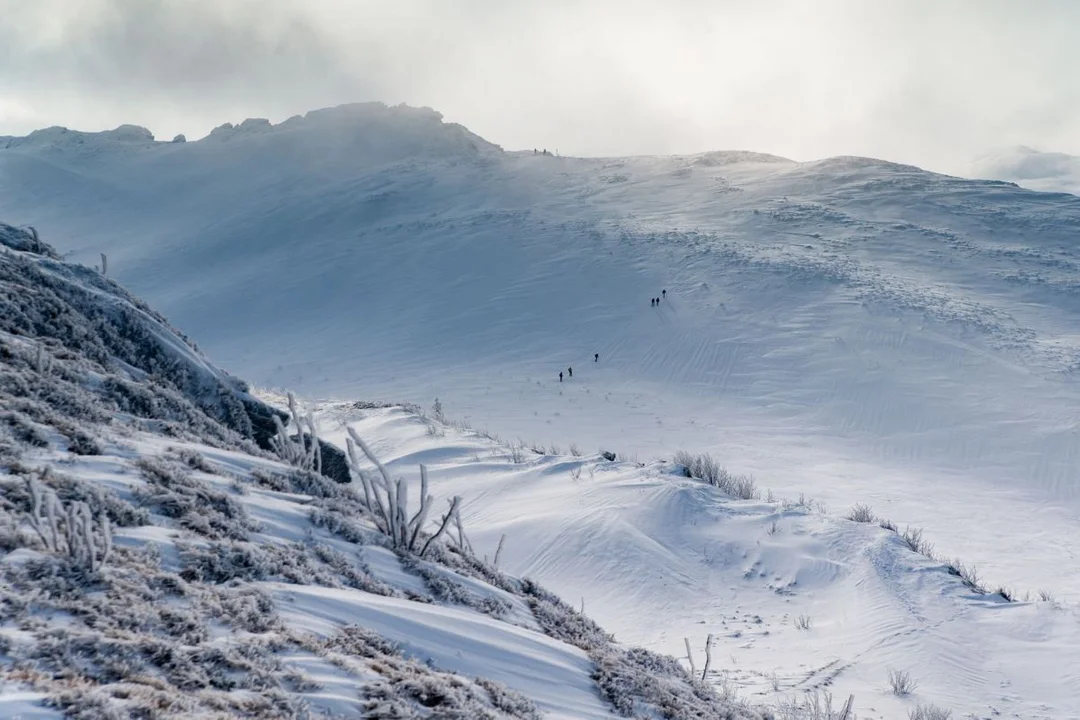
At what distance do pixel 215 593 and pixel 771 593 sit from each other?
7.30 m

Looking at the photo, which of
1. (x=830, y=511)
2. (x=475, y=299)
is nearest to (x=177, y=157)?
(x=475, y=299)

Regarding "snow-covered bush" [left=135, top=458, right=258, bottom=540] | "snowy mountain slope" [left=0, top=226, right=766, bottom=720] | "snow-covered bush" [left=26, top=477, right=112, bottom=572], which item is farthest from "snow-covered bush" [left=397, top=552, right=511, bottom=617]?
"snow-covered bush" [left=26, top=477, right=112, bottom=572]

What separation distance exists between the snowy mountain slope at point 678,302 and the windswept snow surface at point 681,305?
0.13 meters

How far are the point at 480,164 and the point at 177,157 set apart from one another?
92.2ft

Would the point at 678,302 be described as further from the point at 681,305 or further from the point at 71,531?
the point at 71,531

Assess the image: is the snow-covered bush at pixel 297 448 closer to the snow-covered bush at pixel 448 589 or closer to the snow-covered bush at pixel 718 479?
the snow-covered bush at pixel 448 589

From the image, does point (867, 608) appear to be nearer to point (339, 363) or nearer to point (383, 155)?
point (339, 363)

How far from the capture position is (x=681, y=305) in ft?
101

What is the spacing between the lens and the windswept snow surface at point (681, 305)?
1808 cm

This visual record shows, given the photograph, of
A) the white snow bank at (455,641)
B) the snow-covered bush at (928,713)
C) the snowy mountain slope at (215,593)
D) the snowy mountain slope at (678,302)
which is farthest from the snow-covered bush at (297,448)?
the snowy mountain slope at (678,302)

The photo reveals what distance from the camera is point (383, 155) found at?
62.6 metres

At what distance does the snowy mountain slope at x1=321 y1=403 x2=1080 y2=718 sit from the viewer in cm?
739

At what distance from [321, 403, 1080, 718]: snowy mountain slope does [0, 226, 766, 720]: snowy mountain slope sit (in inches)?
86.2

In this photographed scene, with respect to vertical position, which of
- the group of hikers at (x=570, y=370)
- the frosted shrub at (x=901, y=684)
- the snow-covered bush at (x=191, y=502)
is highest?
the group of hikers at (x=570, y=370)
